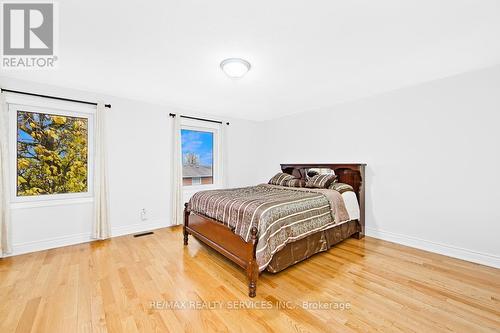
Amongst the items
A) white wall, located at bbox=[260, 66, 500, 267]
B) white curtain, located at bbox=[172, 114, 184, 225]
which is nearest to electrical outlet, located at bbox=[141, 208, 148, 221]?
white curtain, located at bbox=[172, 114, 184, 225]

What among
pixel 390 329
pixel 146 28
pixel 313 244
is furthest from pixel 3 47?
pixel 390 329

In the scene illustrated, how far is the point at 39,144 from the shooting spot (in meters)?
3.06

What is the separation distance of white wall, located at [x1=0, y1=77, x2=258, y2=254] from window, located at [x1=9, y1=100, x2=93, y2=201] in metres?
0.25

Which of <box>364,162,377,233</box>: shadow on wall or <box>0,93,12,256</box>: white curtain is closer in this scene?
<box>0,93,12,256</box>: white curtain

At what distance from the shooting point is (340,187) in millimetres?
3461

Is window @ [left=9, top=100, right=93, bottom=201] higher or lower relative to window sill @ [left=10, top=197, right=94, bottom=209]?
higher

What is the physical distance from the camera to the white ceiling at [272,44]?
1597 mm

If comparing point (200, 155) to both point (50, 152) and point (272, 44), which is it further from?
point (272, 44)

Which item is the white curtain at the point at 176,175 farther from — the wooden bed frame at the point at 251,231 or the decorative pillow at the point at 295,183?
the decorative pillow at the point at 295,183

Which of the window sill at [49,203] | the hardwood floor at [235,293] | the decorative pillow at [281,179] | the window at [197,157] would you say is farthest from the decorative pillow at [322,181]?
the window sill at [49,203]

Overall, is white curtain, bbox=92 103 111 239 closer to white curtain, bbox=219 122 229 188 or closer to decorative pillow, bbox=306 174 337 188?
white curtain, bbox=219 122 229 188

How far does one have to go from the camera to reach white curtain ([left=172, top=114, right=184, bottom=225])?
13.4ft

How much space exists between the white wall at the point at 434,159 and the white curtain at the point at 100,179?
3.97m

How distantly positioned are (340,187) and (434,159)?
1.26 metres
